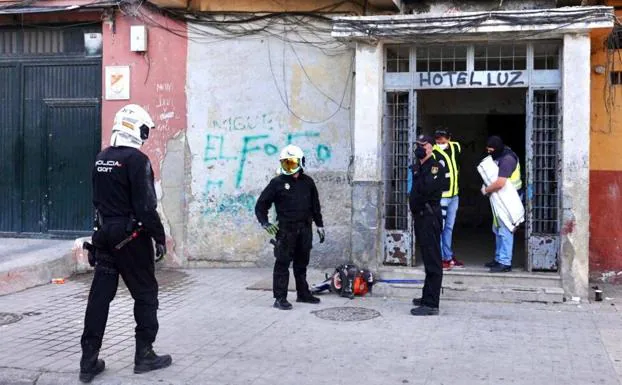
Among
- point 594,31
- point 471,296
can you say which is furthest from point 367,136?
point 594,31

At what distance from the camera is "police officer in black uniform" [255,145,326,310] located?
8.36m

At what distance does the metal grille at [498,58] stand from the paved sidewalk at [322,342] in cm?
336

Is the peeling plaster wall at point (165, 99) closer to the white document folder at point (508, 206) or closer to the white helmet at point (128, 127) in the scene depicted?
the white document folder at point (508, 206)

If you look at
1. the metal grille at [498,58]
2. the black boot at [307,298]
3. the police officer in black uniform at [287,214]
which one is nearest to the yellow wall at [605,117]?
the metal grille at [498,58]

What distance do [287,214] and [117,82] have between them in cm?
479

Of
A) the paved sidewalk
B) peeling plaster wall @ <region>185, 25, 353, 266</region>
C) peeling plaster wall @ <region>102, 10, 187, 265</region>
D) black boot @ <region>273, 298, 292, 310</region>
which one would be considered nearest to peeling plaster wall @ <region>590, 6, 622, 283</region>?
the paved sidewalk

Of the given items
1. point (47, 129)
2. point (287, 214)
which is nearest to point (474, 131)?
point (287, 214)

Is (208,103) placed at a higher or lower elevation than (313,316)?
higher

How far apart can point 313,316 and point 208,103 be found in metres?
4.66

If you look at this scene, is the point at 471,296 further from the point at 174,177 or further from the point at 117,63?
the point at 117,63

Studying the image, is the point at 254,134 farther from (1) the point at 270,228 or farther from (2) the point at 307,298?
(2) the point at 307,298

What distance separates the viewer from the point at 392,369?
595 centimetres

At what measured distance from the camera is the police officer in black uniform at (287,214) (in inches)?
329

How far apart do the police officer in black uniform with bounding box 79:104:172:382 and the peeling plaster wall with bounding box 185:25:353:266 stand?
512 centimetres
